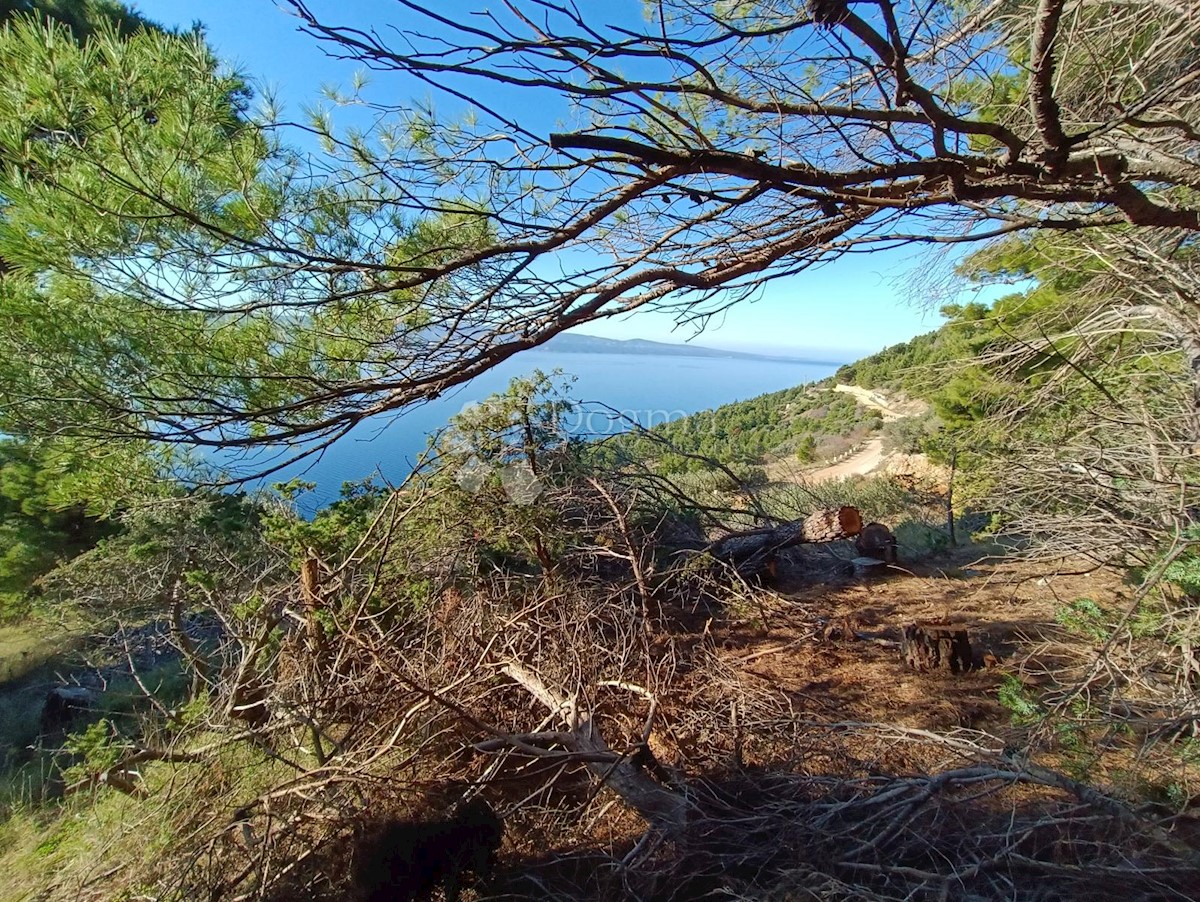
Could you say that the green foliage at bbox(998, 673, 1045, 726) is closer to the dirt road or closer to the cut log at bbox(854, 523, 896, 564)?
the cut log at bbox(854, 523, 896, 564)

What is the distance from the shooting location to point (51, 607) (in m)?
6.07

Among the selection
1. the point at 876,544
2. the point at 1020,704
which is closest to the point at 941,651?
the point at 1020,704

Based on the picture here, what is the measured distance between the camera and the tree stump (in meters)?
3.79

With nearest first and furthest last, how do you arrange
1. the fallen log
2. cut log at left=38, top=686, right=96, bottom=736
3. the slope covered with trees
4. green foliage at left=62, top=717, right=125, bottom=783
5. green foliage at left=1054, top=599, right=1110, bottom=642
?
1. the slope covered with trees
2. green foliage at left=62, top=717, right=125, bottom=783
3. green foliage at left=1054, top=599, right=1110, bottom=642
4. the fallen log
5. cut log at left=38, top=686, right=96, bottom=736

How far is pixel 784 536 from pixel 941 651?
175 centimetres

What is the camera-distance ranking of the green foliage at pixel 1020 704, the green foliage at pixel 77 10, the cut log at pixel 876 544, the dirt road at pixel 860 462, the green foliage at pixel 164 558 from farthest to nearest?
the dirt road at pixel 860 462 < the cut log at pixel 876 544 < the green foliage at pixel 164 558 < the green foliage at pixel 77 10 < the green foliage at pixel 1020 704

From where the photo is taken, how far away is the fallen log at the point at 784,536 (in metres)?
5.11

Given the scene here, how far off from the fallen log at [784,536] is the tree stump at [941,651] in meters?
1.36

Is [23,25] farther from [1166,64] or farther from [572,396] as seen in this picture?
[1166,64]

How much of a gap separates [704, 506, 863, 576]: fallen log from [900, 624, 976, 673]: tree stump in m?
1.36

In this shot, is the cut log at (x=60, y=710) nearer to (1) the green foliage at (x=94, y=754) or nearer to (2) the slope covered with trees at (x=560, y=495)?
(2) the slope covered with trees at (x=560, y=495)

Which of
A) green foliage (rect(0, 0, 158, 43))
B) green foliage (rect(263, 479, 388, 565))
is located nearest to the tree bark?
green foliage (rect(263, 479, 388, 565))

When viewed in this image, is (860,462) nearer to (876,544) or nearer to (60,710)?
(876,544)

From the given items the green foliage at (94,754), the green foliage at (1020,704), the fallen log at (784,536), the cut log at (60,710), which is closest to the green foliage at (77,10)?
the green foliage at (94,754)
